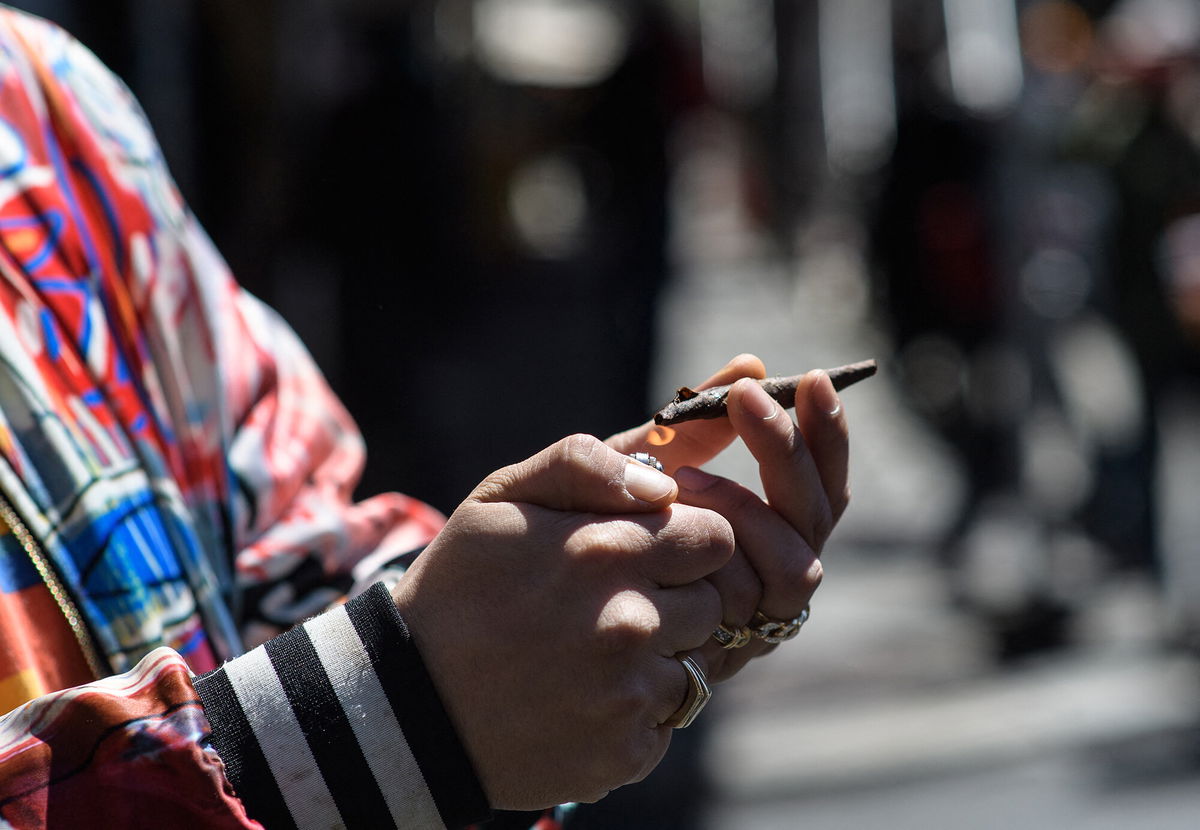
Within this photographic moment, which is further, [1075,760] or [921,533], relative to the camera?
[921,533]

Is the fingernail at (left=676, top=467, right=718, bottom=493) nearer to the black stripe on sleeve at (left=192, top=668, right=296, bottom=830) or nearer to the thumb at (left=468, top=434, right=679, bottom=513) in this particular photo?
the thumb at (left=468, top=434, right=679, bottom=513)

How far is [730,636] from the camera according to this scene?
1044 millimetres

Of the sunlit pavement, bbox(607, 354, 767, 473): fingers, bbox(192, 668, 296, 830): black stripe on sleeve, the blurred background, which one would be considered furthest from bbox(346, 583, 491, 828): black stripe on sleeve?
the sunlit pavement

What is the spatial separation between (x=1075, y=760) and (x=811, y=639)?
110 cm

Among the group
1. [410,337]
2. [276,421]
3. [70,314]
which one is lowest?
[410,337]

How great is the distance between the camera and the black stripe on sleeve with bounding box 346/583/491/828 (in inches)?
35.2

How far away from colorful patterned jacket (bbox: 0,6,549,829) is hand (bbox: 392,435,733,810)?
32 mm

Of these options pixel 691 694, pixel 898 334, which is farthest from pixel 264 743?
pixel 898 334

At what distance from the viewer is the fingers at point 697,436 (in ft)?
3.58

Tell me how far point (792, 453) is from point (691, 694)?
8.7 inches

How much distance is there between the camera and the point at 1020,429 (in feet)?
16.5

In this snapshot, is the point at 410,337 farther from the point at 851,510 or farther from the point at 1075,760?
the point at 1075,760

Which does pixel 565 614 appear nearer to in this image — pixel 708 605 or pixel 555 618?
pixel 555 618

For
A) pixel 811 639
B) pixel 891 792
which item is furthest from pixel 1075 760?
pixel 811 639
